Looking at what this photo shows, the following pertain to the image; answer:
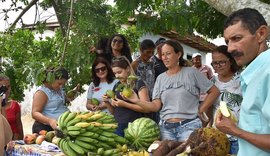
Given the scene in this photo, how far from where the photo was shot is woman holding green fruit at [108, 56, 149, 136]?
4656 mm

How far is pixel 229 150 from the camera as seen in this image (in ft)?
12.2

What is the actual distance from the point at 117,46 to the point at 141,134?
6.68ft

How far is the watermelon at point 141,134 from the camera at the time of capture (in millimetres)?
4328

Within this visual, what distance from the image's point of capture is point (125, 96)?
463cm

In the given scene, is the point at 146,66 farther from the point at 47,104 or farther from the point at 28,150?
the point at 28,150

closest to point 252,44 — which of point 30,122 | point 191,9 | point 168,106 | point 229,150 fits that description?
point 229,150

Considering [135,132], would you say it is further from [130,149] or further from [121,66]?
[121,66]

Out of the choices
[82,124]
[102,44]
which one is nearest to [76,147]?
[82,124]

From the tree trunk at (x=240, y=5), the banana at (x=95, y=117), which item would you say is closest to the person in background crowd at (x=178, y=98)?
the banana at (x=95, y=117)

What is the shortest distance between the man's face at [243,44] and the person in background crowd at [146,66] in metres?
3.62

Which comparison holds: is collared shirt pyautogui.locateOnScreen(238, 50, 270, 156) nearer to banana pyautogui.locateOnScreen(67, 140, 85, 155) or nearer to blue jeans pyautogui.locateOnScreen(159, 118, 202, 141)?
banana pyautogui.locateOnScreen(67, 140, 85, 155)

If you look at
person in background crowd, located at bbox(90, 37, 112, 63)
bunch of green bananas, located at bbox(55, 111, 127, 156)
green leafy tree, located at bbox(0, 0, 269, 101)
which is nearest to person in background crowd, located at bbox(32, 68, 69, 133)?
green leafy tree, located at bbox(0, 0, 269, 101)

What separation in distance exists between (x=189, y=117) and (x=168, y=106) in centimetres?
25

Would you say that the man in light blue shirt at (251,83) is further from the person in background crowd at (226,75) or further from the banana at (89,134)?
the person in background crowd at (226,75)
